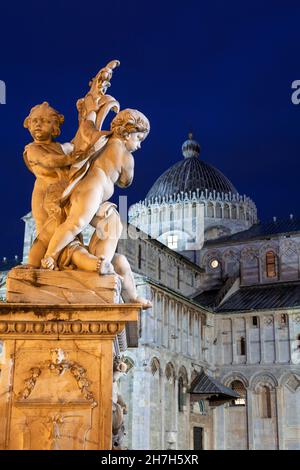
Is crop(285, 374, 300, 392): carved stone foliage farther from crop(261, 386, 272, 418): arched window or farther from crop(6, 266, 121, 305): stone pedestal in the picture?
crop(6, 266, 121, 305): stone pedestal

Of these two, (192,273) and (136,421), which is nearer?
(136,421)

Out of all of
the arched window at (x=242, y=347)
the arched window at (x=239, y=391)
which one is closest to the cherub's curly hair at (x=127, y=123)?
the arched window at (x=239, y=391)

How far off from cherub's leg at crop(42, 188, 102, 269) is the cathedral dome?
47.5 m

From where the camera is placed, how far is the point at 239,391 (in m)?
42.5

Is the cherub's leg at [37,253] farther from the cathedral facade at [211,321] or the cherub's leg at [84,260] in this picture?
the cathedral facade at [211,321]

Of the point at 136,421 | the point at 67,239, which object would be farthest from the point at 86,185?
the point at 136,421

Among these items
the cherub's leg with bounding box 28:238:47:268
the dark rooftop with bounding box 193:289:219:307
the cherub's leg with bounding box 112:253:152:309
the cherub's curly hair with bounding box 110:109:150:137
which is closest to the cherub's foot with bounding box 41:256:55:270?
the cherub's leg with bounding box 28:238:47:268

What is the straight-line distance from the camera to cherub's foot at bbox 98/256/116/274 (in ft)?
16.8

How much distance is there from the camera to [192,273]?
49.6 meters

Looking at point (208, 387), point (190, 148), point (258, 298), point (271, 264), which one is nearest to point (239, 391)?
point (208, 387)

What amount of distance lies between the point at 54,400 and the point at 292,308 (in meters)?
38.8

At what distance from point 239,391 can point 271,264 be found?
10.8m

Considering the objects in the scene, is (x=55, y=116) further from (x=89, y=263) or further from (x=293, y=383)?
(x=293, y=383)
